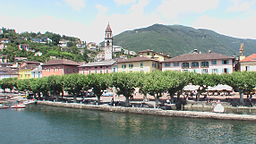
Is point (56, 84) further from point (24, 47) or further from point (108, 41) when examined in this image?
point (24, 47)

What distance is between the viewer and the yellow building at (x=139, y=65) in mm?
67875

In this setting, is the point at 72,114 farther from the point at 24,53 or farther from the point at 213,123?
the point at 24,53

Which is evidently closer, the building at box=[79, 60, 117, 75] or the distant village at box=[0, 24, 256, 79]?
the distant village at box=[0, 24, 256, 79]

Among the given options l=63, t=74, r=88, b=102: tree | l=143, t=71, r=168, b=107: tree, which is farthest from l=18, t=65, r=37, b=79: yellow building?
l=143, t=71, r=168, b=107: tree

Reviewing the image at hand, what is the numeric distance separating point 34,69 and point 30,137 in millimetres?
71440

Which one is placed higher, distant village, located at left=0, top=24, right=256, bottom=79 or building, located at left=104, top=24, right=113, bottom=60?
building, located at left=104, top=24, right=113, bottom=60

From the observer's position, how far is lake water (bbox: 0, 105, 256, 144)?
30148mm

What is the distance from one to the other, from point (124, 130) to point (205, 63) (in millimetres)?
35781

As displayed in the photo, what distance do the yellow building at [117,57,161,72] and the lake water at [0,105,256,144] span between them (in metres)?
24.8

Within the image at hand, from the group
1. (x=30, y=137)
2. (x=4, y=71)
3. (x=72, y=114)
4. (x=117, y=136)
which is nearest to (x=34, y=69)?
(x=4, y=71)

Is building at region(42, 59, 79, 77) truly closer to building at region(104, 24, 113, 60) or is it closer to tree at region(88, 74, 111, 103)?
building at region(104, 24, 113, 60)

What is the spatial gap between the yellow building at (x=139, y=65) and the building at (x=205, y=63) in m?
3.77

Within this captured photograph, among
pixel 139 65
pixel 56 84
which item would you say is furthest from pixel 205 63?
pixel 56 84

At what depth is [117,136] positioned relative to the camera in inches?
1264
